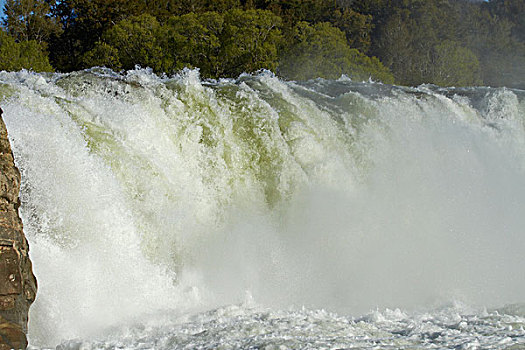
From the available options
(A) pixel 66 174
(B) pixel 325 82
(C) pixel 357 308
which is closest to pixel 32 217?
(A) pixel 66 174

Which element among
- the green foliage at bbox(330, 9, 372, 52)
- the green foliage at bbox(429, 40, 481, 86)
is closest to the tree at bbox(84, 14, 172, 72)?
the green foliage at bbox(330, 9, 372, 52)

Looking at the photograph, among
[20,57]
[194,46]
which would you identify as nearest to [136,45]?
[194,46]

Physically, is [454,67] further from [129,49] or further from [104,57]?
[104,57]

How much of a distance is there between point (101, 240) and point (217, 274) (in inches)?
62.4

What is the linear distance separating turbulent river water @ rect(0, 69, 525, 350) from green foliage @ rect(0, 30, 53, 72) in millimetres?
16602

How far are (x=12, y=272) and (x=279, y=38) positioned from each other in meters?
23.0

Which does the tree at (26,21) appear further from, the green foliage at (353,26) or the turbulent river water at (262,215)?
the turbulent river water at (262,215)

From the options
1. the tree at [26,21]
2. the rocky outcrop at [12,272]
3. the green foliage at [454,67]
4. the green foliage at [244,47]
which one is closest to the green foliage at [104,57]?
the green foliage at [244,47]

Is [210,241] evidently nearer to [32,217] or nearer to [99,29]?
[32,217]

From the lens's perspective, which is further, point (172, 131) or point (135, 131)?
point (172, 131)

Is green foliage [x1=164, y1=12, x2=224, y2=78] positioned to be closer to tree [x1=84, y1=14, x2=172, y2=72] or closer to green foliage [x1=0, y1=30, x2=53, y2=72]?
tree [x1=84, y1=14, x2=172, y2=72]

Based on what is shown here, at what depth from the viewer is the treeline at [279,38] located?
25031mm

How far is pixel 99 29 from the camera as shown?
31219mm

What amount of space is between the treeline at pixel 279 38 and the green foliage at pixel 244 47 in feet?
0.14
